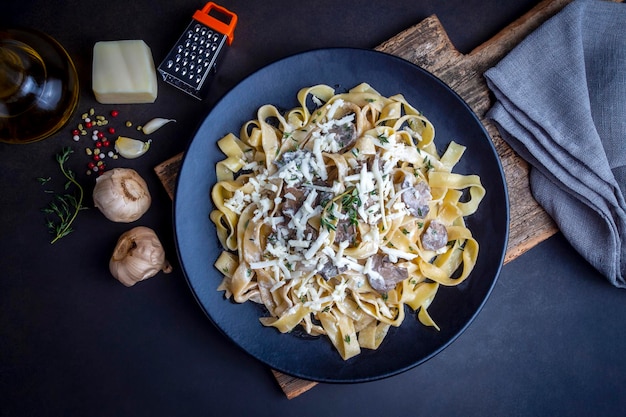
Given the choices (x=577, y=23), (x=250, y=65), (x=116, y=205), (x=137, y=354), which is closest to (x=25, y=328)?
(x=137, y=354)

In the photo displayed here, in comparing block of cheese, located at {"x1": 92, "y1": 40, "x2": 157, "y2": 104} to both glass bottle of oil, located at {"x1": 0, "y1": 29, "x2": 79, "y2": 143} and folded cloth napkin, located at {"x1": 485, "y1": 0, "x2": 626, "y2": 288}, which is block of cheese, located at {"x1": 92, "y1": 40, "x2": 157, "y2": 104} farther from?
folded cloth napkin, located at {"x1": 485, "y1": 0, "x2": 626, "y2": 288}

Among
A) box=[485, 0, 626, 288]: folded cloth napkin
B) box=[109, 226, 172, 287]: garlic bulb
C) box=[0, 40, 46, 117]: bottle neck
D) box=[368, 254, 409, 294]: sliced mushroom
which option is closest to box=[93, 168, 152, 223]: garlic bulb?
box=[109, 226, 172, 287]: garlic bulb

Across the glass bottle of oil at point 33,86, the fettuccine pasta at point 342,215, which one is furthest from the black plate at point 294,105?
the glass bottle of oil at point 33,86

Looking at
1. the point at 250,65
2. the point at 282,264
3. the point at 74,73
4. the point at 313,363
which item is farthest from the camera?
the point at 250,65

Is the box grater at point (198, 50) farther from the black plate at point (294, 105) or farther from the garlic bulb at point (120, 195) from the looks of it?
the garlic bulb at point (120, 195)

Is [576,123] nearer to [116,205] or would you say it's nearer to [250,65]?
[250,65]
